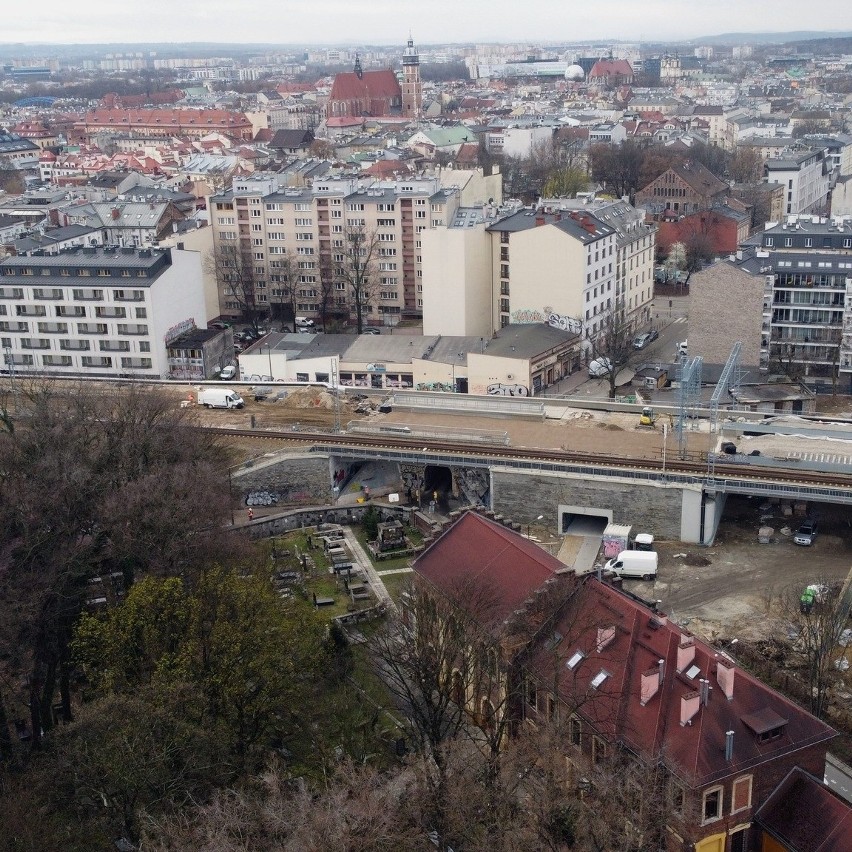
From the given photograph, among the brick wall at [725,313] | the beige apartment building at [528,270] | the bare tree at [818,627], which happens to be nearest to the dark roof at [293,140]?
the beige apartment building at [528,270]

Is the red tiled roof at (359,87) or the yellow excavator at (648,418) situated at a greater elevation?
the red tiled roof at (359,87)

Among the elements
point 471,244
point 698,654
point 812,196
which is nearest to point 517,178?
point 812,196

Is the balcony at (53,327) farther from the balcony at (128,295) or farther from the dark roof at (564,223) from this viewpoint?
the dark roof at (564,223)

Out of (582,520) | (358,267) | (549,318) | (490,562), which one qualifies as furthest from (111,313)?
(490,562)

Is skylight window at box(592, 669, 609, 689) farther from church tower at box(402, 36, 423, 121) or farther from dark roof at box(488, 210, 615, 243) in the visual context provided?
church tower at box(402, 36, 423, 121)

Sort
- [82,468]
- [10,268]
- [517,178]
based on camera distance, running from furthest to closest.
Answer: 1. [517,178]
2. [10,268]
3. [82,468]

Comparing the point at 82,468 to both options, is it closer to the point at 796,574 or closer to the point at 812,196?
the point at 796,574

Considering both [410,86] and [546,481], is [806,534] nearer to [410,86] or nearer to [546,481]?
[546,481]
